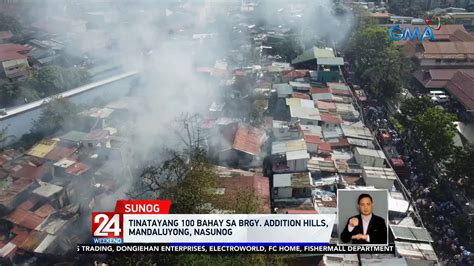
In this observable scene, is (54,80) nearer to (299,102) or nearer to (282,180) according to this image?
(299,102)

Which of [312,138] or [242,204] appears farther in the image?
[312,138]

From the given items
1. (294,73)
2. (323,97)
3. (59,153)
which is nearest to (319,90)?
(323,97)

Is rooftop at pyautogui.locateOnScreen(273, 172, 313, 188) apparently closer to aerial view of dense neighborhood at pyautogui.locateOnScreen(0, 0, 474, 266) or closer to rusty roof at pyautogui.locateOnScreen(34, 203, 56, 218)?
aerial view of dense neighborhood at pyautogui.locateOnScreen(0, 0, 474, 266)

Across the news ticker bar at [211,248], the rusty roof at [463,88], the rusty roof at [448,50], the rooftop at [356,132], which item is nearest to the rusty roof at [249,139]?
the rooftop at [356,132]

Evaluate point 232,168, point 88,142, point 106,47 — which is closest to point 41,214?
point 88,142

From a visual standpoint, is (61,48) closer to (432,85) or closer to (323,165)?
(323,165)

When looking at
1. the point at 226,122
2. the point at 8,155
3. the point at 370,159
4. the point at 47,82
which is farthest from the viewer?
the point at 47,82
